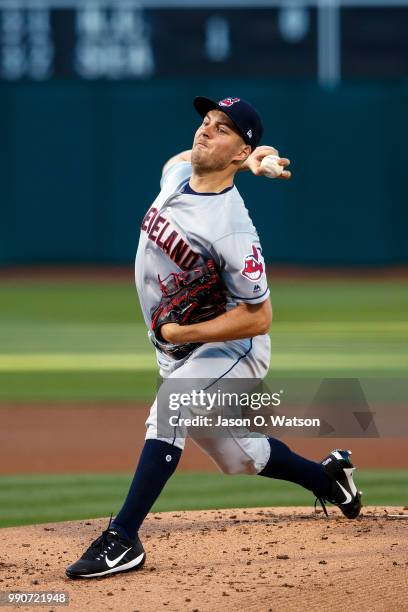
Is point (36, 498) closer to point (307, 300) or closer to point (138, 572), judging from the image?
point (138, 572)

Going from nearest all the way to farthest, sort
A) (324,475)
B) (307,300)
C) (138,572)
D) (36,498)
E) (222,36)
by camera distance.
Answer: (138,572) < (324,475) < (36,498) < (307,300) < (222,36)

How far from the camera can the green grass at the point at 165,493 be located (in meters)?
5.49

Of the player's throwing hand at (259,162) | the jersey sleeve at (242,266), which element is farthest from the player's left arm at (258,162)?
the jersey sleeve at (242,266)

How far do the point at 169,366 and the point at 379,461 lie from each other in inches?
109

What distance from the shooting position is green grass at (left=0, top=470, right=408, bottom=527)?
18.0 ft

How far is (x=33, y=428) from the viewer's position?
7660mm

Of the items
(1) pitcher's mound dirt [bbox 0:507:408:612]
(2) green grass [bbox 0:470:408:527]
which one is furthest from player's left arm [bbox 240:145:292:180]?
(2) green grass [bbox 0:470:408:527]

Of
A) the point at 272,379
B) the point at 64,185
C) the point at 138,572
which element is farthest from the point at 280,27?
the point at 138,572

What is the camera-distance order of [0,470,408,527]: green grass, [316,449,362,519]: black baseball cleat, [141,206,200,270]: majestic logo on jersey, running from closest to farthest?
[141,206,200,270]: majestic logo on jersey → [316,449,362,519]: black baseball cleat → [0,470,408,527]: green grass

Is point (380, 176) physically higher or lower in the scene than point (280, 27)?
lower

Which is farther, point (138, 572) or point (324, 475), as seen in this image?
point (324, 475)

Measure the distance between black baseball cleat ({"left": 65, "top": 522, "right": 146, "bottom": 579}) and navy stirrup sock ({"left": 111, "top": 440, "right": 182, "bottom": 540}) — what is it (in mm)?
35

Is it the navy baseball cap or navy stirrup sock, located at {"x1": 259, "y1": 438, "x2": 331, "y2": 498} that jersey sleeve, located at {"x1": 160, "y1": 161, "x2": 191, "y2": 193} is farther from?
navy stirrup sock, located at {"x1": 259, "y1": 438, "x2": 331, "y2": 498}

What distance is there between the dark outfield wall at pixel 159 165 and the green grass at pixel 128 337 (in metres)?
0.81
